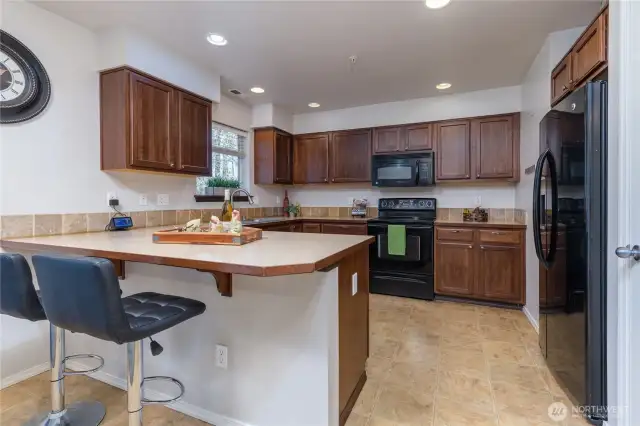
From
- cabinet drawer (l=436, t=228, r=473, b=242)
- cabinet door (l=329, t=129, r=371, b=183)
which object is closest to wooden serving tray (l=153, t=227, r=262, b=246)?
cabinet drawer (l=436, t=228, r=473, b=242)

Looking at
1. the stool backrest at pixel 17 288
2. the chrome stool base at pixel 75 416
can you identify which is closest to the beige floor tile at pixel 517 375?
the chrome stool base at pixel 75 416

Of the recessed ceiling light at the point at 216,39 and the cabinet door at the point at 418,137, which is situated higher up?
the recessed ceiling light at the point at 216,39

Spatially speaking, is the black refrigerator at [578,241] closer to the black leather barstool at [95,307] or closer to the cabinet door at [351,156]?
the black leather barstool at [95,307]

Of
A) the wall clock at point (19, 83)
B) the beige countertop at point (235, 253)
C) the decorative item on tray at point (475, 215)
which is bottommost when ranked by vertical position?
the beige countertop at point (235, 253)

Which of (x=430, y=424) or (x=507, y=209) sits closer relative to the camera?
(x=430, y=424)

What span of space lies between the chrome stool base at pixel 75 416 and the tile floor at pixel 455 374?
4.51 ft

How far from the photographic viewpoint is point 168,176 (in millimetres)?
3066

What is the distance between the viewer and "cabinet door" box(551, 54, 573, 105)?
2.15 metres

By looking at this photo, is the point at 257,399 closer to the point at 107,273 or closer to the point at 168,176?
the point at 107,273

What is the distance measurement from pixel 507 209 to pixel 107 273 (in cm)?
411

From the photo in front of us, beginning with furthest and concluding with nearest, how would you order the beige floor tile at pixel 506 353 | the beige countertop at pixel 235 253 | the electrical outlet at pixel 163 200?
the electrical outlet at pixel 163 200, the beige floor tile at pixel 506 353, the beige countertop at pixel 235 253

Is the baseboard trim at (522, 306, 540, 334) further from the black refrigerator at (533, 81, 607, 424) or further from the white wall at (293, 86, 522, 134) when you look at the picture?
the white wall at (293, 86, 522, 134)

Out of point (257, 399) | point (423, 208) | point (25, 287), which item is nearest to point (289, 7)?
point (25, 287)

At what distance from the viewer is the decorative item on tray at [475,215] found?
379 cm
